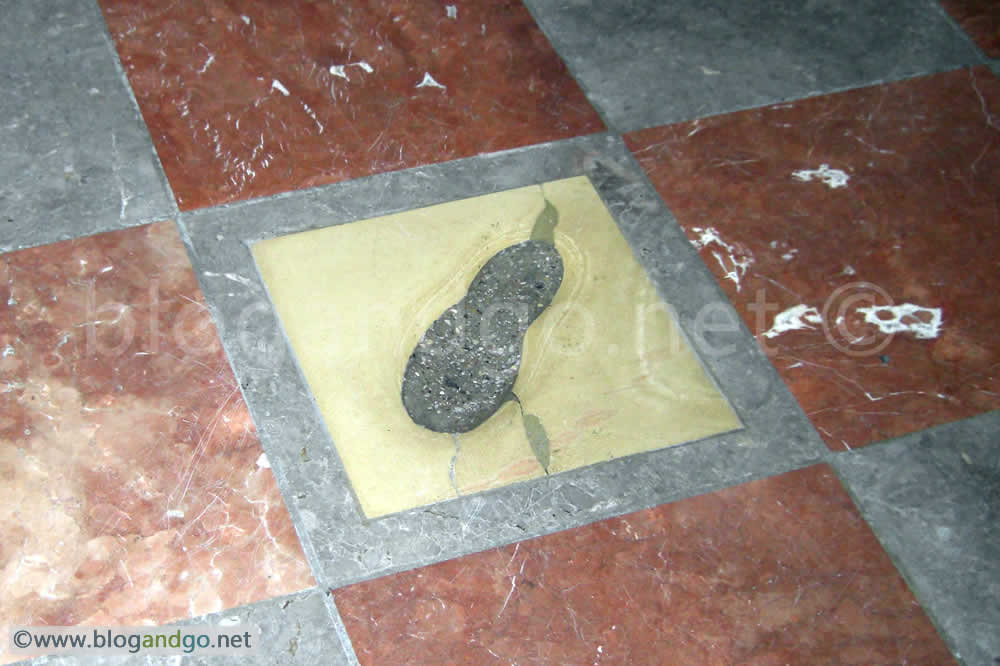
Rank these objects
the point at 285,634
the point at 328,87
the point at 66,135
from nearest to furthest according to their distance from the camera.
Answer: the point at 285,634, the point at 66,135, the point at 328,87

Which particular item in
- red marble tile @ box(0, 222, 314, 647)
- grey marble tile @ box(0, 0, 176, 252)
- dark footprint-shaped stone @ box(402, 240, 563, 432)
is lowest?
red marble tile @ box(0, 222, 314, 647)

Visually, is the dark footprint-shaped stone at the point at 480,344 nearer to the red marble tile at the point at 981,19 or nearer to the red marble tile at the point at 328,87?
the red marble tile at the point at 328,87

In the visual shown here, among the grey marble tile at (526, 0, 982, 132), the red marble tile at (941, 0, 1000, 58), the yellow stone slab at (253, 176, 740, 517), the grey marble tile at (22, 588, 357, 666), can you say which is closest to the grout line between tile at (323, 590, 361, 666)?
the grey marble tile at (22, 588, 357, 666)

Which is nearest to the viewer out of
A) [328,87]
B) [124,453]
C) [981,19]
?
[124,453]

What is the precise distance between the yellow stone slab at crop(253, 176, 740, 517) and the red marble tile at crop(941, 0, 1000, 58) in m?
1.25

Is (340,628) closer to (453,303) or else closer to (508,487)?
(508,487)

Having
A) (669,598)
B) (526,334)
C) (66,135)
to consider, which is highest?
(66,135)

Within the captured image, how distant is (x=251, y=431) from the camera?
6.70ft

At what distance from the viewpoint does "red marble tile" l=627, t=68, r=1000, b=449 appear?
2.24 meters

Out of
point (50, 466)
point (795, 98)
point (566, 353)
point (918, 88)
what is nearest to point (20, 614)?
point (50, 466)

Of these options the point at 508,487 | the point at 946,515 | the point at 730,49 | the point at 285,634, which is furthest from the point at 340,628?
the point at 730,49

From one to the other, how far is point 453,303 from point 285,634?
2.45 ft

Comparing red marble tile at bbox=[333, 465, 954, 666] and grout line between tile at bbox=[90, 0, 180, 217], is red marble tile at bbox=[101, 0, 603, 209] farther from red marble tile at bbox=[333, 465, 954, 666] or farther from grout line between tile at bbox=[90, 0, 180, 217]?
red marble tile at bbox=[333, 465, 954, 666]

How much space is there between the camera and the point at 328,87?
258 centimetres
